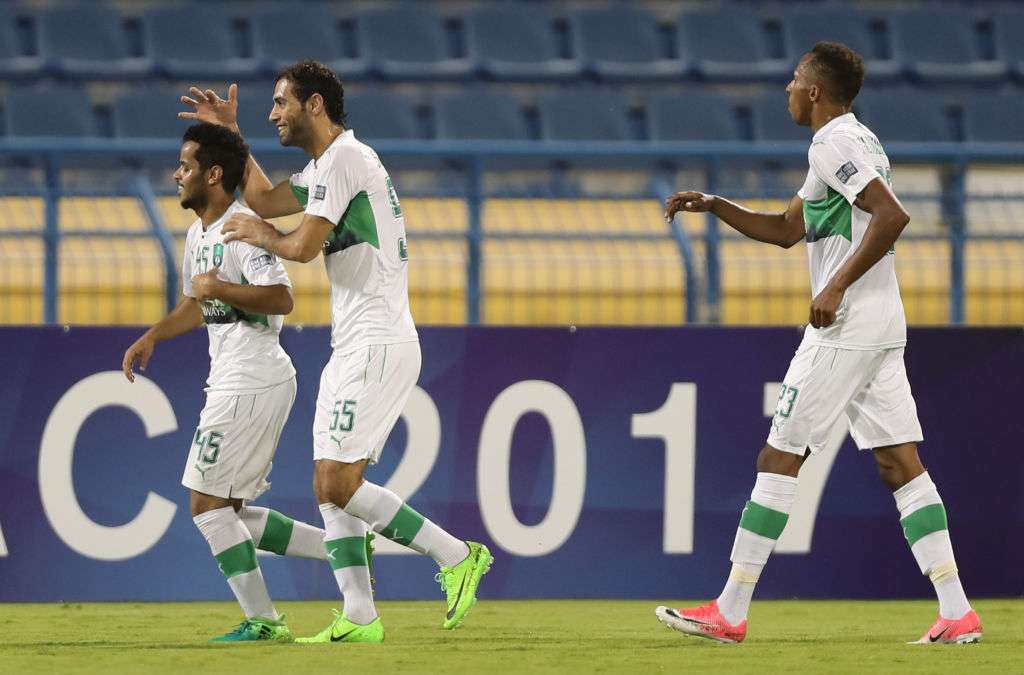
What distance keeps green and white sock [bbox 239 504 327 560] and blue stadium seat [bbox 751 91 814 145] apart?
7.59 m

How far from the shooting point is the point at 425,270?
8.31 m

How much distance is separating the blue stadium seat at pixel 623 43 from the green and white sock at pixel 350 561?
8.51 metres

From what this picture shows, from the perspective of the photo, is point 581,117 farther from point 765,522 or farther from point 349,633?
point 349,633

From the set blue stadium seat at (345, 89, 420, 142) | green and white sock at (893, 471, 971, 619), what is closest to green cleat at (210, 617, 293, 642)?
green and white sock at (893, 471, 971, 619)

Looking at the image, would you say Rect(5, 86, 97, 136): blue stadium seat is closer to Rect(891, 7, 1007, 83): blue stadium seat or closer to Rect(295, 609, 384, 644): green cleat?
Rect(891, 7, 1007, 83): blue stadium seat

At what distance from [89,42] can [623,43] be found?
172 inches

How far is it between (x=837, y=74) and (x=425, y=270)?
296 cm

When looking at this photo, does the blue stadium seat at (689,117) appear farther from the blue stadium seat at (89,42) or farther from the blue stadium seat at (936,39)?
the blue stadium seat at (89,42)

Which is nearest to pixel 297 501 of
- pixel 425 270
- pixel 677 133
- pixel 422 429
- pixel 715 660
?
pixel 422 429

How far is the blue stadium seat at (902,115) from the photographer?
13.2 metres

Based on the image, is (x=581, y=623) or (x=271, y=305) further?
(x=581, y=623)

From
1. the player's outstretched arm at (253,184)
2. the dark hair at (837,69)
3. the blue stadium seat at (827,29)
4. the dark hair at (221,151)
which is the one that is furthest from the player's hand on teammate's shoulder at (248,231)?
the blue stadium seat at (827,29)

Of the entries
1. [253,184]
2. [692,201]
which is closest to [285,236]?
[253,184]

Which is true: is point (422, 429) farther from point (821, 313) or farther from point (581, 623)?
point (821, 313)
